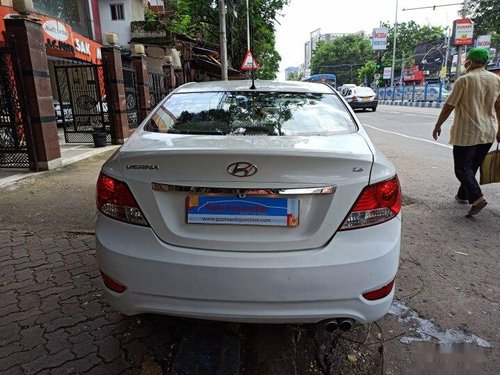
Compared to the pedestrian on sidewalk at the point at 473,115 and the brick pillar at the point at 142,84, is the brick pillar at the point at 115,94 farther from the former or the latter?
the pedestrian on sidewalk at the point at 473,115

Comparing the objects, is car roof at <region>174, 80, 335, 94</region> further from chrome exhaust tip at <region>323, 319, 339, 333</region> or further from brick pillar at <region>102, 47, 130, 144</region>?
brick pillar at <region>102, 47, 130, 144</region>

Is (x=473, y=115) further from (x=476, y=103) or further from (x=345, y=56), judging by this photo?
(x=345, y=56)

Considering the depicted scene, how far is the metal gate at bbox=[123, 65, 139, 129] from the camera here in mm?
11125

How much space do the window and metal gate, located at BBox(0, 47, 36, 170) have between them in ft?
64.5

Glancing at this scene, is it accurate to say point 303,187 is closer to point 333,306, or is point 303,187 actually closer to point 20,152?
point 333,306

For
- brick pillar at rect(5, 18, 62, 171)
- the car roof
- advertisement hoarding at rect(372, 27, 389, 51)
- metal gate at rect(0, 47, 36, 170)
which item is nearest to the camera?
the car roof

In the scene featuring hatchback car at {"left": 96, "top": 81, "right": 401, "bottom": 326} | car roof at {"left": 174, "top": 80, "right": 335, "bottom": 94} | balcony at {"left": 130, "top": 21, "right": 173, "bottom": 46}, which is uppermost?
balcony at {"left": 130, "top": 21, "right": 173, "bottom": 46}

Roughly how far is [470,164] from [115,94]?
830cm

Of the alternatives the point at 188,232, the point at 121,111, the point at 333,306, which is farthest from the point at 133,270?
the point at 121,111

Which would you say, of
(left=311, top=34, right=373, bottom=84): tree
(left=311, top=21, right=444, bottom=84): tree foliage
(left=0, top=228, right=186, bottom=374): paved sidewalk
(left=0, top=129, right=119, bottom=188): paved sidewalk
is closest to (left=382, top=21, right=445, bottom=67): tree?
(left=311, top=21, right=444, bottom=84): tree foliage

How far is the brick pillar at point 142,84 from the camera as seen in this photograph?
1177 centimetres

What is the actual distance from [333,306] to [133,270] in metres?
0.97

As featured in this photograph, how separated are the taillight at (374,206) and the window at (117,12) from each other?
83.6 feet

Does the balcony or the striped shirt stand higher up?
the balcony
